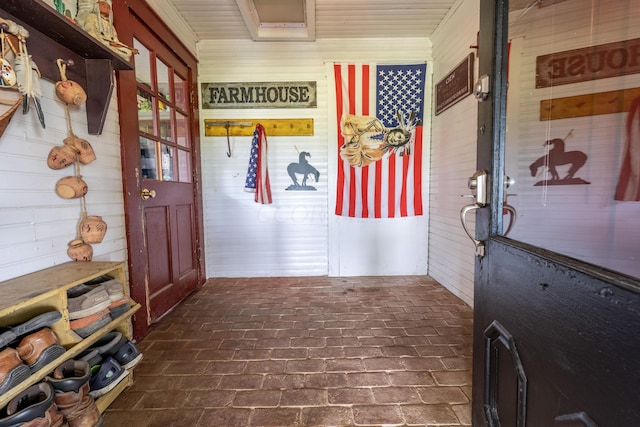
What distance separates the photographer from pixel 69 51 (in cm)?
155

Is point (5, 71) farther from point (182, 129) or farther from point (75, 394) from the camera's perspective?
point (182, 129)

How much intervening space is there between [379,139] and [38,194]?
306cm

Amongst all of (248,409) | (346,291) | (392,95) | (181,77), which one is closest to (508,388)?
(248,409)

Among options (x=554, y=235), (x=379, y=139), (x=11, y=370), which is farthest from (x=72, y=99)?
(x=379, y=139)

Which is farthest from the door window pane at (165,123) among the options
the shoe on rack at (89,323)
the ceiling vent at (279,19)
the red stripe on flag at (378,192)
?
the red stripe on flag at (378,192)

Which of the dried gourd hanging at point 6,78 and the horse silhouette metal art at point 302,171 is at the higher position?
the dried gourd hanging at point 6,78

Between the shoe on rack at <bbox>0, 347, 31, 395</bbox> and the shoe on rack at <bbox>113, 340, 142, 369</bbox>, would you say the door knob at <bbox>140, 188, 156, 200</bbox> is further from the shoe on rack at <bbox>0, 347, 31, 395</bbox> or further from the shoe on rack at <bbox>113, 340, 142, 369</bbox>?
the shoe on rack at <bbox>0, 347, 31, 395</bbox>

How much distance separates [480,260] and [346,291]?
2151 millimetres

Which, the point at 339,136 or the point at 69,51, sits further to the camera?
the point at 339,136

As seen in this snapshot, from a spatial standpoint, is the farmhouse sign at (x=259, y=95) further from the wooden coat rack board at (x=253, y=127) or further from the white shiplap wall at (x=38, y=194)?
the white shiplap wall at (x=38, y=194)

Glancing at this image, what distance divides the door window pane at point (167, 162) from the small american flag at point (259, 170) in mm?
845

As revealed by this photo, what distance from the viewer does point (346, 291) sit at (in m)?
3.08

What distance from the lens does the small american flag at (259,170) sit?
3.31m

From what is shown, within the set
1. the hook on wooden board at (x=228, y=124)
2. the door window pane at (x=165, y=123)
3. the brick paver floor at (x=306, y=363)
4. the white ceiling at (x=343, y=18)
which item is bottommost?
the brick paver floor at (x=306, y=363)
